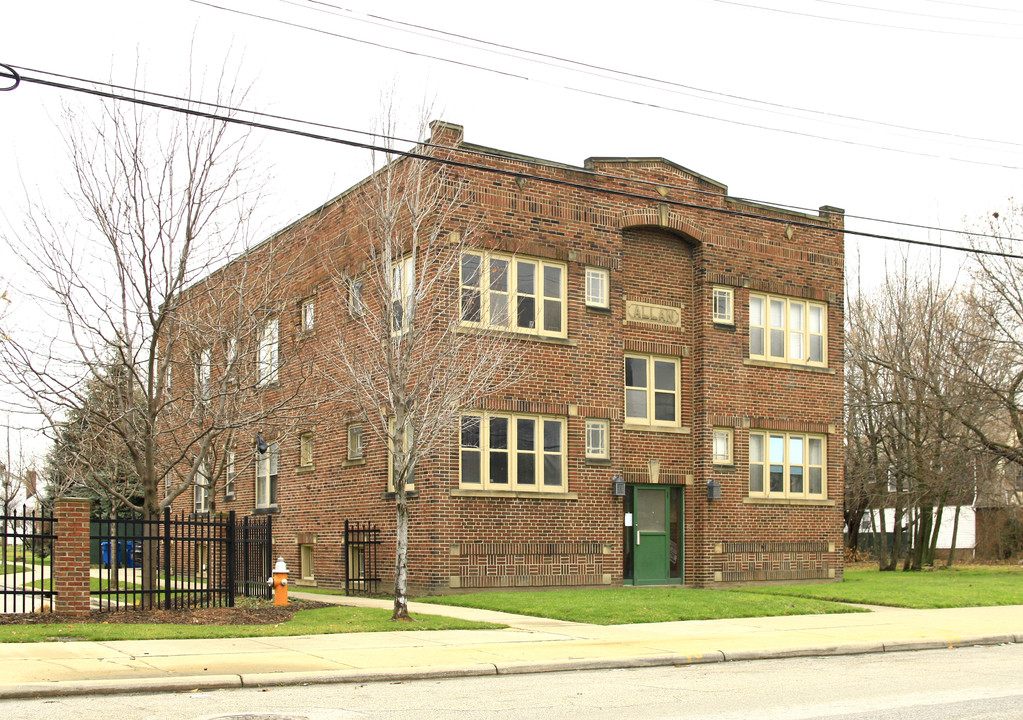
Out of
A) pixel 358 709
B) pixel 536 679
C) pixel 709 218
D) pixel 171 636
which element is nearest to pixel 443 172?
pixel 709 218

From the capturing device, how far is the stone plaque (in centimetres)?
2445

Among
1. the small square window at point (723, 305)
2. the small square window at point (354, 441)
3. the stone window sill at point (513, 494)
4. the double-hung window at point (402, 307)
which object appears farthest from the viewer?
the small square window at point (723, 305)

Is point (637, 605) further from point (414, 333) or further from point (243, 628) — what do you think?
point (243, 628)

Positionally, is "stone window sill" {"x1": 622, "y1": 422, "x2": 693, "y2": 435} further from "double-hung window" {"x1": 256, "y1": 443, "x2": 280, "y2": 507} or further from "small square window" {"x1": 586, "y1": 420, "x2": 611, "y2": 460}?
"double-hung window" {"x1": 256, "y1": 443, "x2": 280, "y2": 507}

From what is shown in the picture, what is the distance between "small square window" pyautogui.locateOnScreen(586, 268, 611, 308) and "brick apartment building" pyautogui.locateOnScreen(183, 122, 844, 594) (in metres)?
0.04

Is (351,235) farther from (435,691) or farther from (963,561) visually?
(963,561)

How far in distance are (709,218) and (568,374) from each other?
5512 mm

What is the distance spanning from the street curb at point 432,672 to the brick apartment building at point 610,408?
820cm

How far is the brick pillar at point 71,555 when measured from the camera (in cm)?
1526

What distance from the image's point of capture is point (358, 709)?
953 centimetres

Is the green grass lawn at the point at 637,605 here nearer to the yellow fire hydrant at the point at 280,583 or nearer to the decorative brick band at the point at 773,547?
the decorative brick band at the point at 773,547

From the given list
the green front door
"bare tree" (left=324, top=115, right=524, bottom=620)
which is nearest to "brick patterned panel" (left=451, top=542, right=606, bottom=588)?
the green front door

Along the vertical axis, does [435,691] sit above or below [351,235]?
below

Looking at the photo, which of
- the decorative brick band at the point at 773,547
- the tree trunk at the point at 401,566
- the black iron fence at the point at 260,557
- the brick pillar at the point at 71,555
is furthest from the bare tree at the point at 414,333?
the decorative brick band at the point at 773,547
